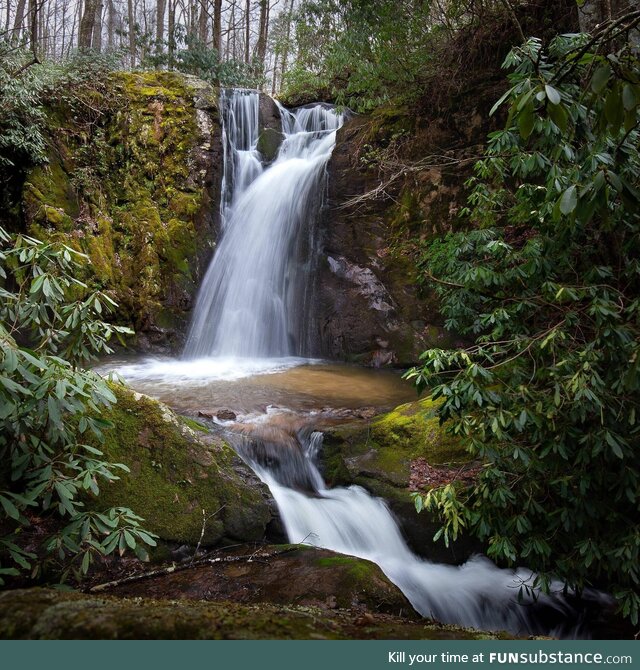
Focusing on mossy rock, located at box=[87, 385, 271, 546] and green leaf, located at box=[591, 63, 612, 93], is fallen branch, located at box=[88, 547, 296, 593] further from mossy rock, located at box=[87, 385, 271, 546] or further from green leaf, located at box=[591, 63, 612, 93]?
green leaf, located at box=[591, 63, 612, 93]

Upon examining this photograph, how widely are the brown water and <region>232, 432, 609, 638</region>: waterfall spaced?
148 cm

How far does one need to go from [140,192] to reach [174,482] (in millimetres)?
8259

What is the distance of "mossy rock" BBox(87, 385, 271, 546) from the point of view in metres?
3.25

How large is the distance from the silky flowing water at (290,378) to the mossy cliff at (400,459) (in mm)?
112

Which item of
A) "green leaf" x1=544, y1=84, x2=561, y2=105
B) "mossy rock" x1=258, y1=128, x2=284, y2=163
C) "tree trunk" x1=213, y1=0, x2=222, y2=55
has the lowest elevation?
"green leaf" x1=544, y1=84, x2=561, y2=105

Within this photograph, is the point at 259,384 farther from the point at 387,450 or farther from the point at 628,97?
the point at 628,97

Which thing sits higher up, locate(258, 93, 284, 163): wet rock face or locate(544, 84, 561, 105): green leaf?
locate(258, 93, 284, 163): wet rock face

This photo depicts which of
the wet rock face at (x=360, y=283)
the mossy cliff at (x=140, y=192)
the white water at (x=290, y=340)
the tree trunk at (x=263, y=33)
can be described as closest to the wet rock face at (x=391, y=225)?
the wet rock face at (x=360, y=283)

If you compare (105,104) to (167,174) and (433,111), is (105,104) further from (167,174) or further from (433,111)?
(433,111)

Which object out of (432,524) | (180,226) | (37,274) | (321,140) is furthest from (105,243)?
(432,524)

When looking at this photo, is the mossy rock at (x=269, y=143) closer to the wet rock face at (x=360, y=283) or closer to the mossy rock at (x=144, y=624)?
the wet rock face at (x=360, y=283)

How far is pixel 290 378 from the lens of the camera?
7969 millimetres

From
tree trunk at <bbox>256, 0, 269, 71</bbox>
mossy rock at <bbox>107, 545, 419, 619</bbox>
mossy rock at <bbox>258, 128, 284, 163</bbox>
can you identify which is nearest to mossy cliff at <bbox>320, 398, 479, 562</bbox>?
mossy rock at <bbox>107, 545, 419, 619</bbox>

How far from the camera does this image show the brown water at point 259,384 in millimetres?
6504
